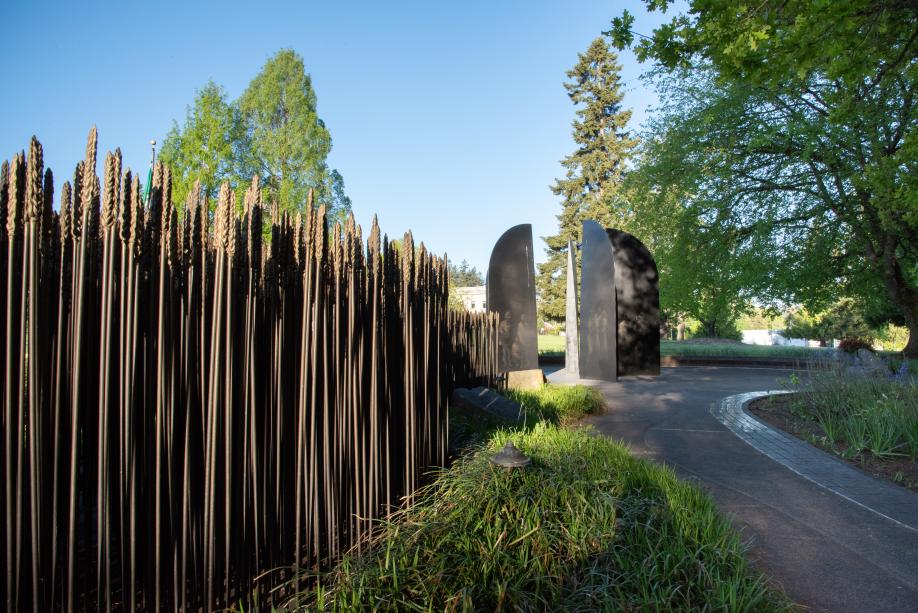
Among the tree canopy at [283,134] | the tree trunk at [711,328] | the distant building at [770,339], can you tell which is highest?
the tree canopy at [283,134]

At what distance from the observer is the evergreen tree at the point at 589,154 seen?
39188mm

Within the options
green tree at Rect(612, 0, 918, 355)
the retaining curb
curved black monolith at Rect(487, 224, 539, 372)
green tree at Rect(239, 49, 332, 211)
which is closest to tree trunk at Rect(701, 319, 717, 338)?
green tree at Rect(612, 0, 918, 355)

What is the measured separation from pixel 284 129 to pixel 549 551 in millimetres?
23422

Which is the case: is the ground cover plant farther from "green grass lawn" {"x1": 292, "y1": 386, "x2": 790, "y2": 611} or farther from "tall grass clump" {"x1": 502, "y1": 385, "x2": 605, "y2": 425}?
"green grass lawn" {"x1": 292, "y1": 386, "x2": 790, "y2": 611}

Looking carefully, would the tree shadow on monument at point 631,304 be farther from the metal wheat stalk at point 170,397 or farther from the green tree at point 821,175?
the metal wheat stalk at point 170,397

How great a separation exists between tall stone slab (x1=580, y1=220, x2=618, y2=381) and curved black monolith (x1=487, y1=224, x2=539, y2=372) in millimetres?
1522

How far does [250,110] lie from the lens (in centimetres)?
2361

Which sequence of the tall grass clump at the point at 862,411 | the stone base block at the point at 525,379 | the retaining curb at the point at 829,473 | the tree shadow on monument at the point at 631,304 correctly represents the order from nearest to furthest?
the retaining curb at the point at 829,473 → the tall grass clump at the point at 862,411 → the stone base block at the point at 525,379 → the tree shadow on monument at the point at 631,304

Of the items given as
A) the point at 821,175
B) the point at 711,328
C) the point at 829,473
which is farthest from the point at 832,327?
the point at 829,473

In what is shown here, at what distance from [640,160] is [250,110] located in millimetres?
16390

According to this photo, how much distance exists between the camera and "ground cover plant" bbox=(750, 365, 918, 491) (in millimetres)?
5637

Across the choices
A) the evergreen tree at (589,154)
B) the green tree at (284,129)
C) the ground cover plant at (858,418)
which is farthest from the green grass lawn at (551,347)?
the ground cover plant at (858,418)

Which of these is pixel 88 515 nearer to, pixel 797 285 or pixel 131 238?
pixel 131 238

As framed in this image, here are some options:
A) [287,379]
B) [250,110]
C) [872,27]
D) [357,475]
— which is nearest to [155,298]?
[287,379]
